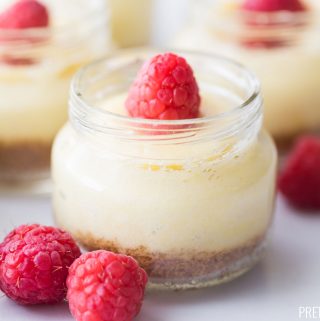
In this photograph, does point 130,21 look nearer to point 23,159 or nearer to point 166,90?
point 23,159

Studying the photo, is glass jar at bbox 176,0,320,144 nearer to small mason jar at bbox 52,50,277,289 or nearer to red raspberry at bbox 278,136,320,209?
red raspberry at bbox 278,136,320,209

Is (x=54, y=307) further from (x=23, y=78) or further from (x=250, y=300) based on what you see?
(x=23, y=78)

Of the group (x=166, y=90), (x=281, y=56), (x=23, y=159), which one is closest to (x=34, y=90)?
(x=23, y=159)

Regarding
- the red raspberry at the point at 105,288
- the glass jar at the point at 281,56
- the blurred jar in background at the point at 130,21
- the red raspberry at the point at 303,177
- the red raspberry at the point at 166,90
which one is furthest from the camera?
the blurred jar in background at the point at 130,21

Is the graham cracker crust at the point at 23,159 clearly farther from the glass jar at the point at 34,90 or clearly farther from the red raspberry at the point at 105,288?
the red raspberry at the point at 105,288

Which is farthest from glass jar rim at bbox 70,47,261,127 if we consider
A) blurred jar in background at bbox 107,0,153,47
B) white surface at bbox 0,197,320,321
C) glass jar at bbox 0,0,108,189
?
blurred jar in background at bbox 107,0,153,47

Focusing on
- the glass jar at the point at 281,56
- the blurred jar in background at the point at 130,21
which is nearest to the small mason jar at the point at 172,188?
the glass jar at the point at 281,56

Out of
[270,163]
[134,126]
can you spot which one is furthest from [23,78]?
[270,163]
